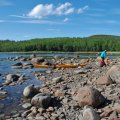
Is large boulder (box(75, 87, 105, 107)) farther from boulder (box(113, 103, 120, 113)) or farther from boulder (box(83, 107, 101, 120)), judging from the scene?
boulder (box(83, 107, 101, 120))

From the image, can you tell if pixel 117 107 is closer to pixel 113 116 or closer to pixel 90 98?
pixel 113 116

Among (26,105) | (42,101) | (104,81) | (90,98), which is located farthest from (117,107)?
(104,81)

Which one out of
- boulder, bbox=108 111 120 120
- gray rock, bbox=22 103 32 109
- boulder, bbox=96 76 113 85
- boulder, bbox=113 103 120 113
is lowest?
gray rock, bbox=22 103 32 109

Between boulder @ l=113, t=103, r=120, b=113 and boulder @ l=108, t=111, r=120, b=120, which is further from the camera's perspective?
boulder @ l=113, t=103, r=120, b=113

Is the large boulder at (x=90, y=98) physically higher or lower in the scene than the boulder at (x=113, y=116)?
higher

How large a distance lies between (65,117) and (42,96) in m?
3.61

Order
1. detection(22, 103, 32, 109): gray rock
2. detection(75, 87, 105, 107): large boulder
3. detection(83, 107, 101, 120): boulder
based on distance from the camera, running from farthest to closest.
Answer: detection(22, 103, 32, 109): gray rock
detection(75, 87, 105, 107): large boulder
detection(83, 107, 101, 120): boulder

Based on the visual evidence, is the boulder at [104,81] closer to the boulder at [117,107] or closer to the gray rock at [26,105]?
the gray rock at [26,105]

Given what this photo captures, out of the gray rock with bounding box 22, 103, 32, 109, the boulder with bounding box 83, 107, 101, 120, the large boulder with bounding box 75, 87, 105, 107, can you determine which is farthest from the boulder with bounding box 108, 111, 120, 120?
the gray rock with bounding box 22, 103, 32, 109

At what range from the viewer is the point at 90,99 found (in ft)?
64.3

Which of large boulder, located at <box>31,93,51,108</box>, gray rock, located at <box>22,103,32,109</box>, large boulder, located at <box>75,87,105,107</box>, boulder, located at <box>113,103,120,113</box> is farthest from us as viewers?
gray rock, located at <box>22,103,32,109</box>

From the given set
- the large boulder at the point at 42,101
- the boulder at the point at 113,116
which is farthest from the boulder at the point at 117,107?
the large boulder at the point at 42,101

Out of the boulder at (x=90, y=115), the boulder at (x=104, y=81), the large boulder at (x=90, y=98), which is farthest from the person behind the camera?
the boulder at (x=104, y=81)

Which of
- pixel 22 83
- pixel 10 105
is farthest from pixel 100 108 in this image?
pixel 22 83
